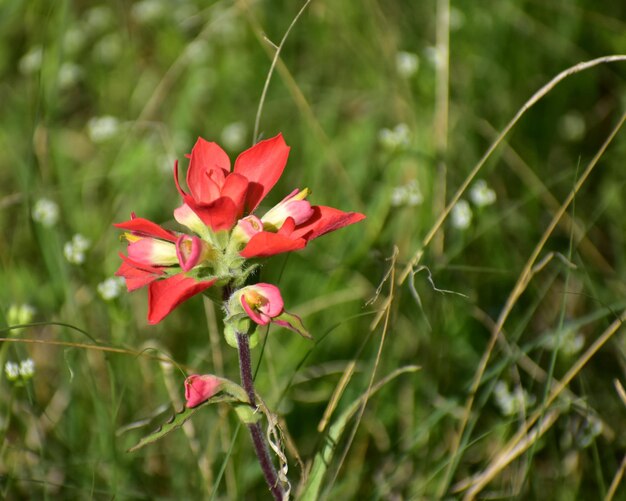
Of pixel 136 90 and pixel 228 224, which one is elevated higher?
pixel 228 224

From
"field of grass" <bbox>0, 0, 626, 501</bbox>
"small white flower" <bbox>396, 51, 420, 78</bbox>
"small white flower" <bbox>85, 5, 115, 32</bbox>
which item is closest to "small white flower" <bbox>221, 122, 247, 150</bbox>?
"field of grass" <bbox>0, 0, 626, 501</bbox>

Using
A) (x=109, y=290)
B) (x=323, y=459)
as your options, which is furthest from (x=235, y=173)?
(x=109, y=290)

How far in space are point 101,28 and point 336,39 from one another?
105 centimetres

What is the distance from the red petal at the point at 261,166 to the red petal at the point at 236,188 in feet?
0.17

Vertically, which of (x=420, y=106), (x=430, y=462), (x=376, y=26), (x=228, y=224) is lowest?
(x=430, y=462)

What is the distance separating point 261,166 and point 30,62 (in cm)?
203

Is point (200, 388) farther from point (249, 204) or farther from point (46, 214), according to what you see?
point (46, 214)

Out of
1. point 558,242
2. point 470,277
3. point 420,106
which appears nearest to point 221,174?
point 470,277

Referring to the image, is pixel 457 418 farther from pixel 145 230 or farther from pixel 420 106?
pixel 420 106

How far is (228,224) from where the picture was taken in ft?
3.92

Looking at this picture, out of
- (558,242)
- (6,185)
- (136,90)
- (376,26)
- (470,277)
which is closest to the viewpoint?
(470,277)

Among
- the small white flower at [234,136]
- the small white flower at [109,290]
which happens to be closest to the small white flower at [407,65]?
the small white flower at [234,136]

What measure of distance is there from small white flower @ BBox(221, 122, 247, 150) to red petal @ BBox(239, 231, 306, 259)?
1682 mm

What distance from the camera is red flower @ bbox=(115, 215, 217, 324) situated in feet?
3.64
